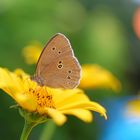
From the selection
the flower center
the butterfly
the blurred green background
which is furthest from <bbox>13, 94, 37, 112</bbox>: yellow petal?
the blurred green background

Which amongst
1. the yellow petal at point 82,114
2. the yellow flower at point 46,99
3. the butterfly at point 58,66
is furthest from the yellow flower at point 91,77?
the yellow petal at point 82,114

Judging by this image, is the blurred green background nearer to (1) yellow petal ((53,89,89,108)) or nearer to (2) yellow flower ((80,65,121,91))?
(2) yellow flower ((80,65,121,91))

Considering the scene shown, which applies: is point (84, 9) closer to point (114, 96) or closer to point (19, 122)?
point (114, 96)

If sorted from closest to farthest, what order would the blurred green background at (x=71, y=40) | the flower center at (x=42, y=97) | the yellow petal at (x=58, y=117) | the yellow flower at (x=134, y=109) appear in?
the yellow petal at (x=58, y=117), the flower center at (x=42, y=97), the yellow flower at (x=134, y=109), the blurred green background at (x=71, y=40)

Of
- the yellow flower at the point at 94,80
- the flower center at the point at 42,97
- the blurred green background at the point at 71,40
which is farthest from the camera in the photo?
the blurred green background at the point at 71,40

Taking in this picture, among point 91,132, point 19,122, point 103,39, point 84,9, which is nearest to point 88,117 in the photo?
point 19,122

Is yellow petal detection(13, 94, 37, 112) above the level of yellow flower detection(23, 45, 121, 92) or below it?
below

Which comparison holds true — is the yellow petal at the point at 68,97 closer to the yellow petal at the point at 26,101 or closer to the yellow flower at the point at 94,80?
the yellow petal at the point at 26,101

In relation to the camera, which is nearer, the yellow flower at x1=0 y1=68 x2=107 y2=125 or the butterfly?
the yellow flower at x1=0 y1=68 x2=107 y2=125

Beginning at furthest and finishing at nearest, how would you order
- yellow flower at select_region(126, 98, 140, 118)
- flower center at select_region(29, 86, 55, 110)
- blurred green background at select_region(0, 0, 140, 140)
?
blurred green background at select_region(0, 0, 140, 140)
yellow flower at select_region(126, 98, 140, 118)
flower center at select_region(29, 86, 55, 110)
